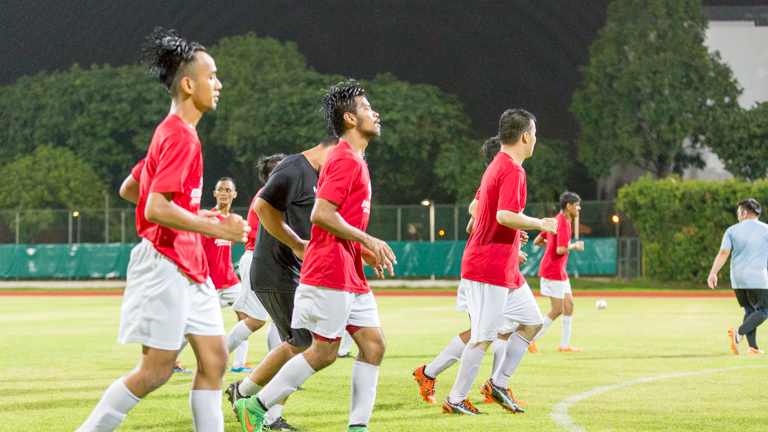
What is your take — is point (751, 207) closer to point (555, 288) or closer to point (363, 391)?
point (555, 288)

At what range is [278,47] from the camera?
2267 inches

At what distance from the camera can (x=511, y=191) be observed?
6.06 m

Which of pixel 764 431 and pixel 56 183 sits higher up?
pixel 56 183

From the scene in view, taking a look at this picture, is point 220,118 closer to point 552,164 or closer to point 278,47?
point 278,47

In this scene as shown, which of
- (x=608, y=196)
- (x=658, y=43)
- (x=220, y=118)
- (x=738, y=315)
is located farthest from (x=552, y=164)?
(x=738, y=315)

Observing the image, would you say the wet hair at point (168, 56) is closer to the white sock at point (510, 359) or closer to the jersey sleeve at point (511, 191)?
the jersey sleeve at point (511, 191)

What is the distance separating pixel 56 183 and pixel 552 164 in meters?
31.9

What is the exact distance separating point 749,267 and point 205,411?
364 inches

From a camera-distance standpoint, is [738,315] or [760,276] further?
[738,315]

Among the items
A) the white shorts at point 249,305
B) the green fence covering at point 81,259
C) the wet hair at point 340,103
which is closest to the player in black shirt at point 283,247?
the wet hair at point 340,103

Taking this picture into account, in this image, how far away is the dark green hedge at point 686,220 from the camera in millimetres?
30922

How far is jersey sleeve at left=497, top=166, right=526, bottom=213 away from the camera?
6.04m

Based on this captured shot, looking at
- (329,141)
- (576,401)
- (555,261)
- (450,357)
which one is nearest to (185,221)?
(329,141)

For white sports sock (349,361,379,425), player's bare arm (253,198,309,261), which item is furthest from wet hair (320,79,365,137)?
white sports sock (349,361,379,425)
